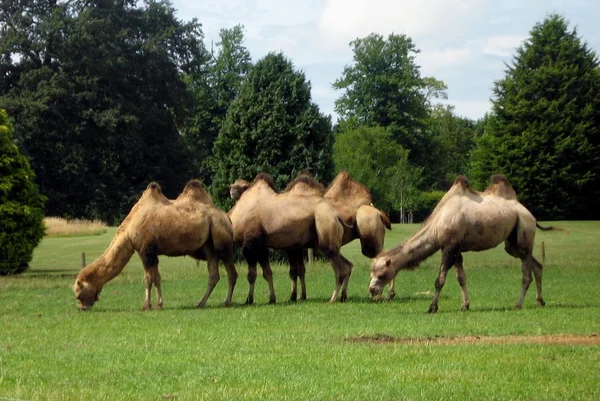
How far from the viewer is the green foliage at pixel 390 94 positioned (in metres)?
86.5

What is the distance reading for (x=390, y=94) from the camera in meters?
87.2

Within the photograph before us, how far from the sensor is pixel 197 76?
7588 cm

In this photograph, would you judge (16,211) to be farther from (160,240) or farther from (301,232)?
(301,232)

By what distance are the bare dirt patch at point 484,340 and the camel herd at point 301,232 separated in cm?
434

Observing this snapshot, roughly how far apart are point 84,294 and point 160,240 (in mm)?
1888

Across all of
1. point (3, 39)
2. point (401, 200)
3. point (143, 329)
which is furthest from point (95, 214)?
point (143, 329)

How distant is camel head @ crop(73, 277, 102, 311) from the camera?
1888 centimetres

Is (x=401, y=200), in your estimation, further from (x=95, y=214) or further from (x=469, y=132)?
(x=469, y=132)

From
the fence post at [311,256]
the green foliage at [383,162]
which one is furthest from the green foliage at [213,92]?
the fence post at [311,256]

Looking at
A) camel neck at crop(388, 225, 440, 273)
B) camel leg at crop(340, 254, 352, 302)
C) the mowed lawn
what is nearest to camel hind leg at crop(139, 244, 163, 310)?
the mowed lawn

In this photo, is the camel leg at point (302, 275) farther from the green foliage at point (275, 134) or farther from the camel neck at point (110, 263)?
the green foliage at point (275, 134)

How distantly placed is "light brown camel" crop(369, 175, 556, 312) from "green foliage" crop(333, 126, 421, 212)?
160ft

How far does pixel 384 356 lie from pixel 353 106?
7806 cm

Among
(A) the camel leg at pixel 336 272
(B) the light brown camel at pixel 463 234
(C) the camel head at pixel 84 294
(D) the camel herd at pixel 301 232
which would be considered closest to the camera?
(B) the light brown camel at pixel 463 234
